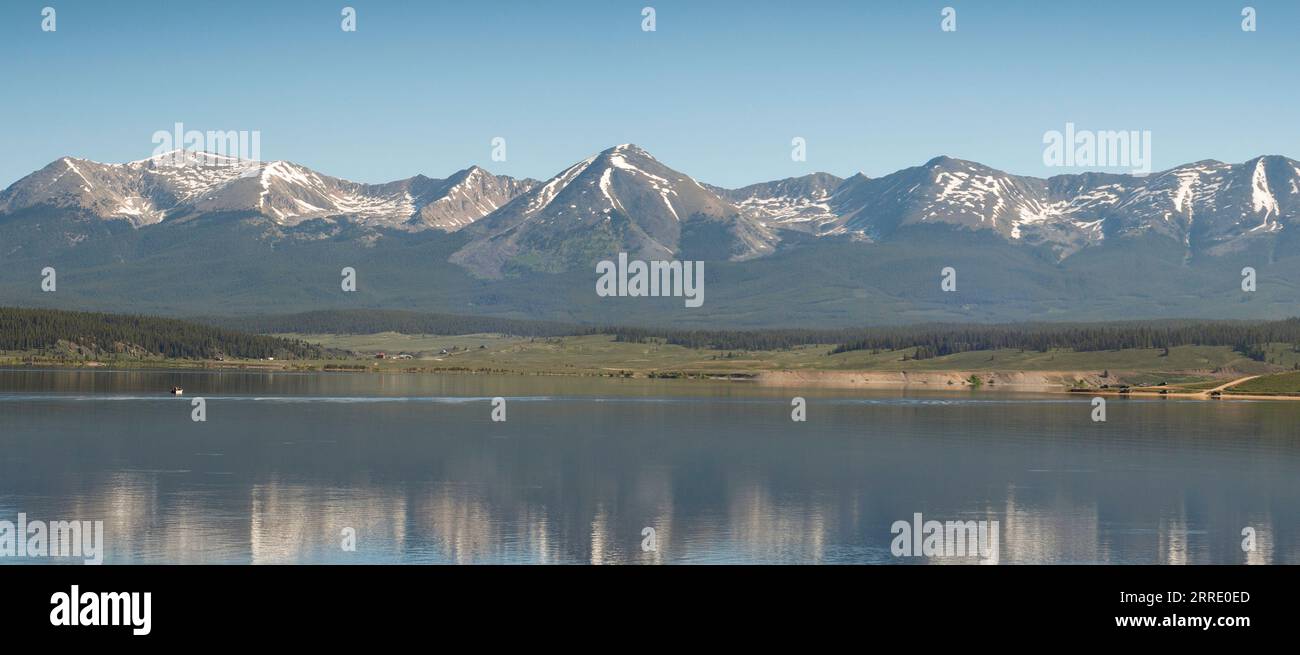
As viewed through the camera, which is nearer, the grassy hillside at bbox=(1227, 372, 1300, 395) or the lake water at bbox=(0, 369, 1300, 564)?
the lake water at bbox=(0, 369, 1300, 564)

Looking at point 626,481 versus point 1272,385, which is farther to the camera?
point 1272,385

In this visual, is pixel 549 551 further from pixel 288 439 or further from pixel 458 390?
pixel 458 390

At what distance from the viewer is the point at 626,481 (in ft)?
248

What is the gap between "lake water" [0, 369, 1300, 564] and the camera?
53875 mm

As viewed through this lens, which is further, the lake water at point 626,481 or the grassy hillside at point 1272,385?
the grassy hillside at point 1272,385

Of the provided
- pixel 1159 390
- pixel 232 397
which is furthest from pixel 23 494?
pixel 1159 390

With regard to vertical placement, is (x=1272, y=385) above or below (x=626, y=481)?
below

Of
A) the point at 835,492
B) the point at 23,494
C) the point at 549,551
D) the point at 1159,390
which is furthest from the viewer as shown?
the point at 1159,390

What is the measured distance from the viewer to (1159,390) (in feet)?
655

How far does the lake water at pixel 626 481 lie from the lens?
177 ft
